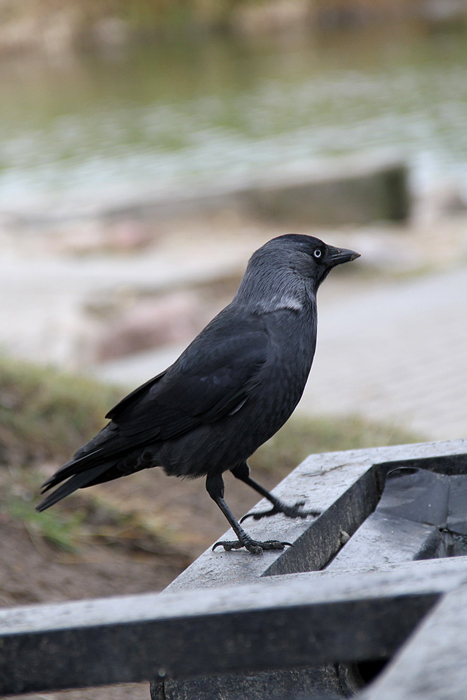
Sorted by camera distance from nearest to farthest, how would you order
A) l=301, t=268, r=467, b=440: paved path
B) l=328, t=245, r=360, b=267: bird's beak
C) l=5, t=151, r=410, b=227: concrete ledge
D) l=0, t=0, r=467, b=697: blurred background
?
l=328, t=245, r=360, b=267: bird's beak < l=0, t=0, r=467, b=697: blurred background < l=301, t=268, r=467, b=440: paved path < l=5, t=151, r=410, b=227: concrete ledge

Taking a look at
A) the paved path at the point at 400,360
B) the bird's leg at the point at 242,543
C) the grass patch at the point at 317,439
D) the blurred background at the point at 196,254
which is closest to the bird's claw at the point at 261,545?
the bird's leg at the point at 242,543

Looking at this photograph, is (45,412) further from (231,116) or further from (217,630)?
(231,116)

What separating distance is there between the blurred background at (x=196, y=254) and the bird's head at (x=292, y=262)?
67.7 inches

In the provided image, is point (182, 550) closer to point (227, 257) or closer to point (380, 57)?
point (227, 257)

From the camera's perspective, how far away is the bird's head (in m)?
3.05

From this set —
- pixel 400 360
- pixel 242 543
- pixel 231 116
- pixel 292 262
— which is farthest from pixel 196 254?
pixel 231 116

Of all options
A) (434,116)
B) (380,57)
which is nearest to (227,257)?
(434,116)

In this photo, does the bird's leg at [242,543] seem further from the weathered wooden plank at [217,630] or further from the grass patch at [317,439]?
the grass patch at [317,439]

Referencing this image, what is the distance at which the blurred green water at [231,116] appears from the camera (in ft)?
64.4

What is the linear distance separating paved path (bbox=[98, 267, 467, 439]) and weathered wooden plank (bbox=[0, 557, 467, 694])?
4.49 m

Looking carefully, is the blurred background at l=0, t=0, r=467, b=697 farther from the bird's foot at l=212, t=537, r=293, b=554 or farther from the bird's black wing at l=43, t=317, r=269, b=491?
the bird's foot at l=212, t=537, r=293, b=554

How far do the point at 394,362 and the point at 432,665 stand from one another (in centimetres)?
652

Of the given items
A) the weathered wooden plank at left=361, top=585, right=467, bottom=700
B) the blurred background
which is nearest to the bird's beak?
the blurred background

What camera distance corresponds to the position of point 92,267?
1219 centimetres
